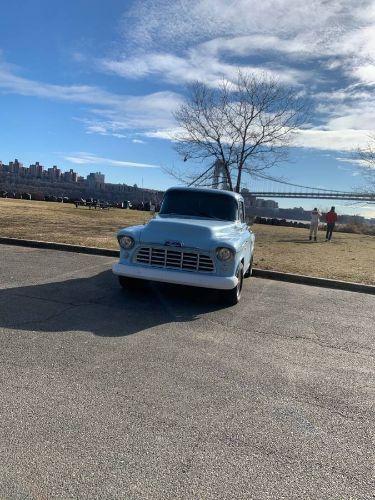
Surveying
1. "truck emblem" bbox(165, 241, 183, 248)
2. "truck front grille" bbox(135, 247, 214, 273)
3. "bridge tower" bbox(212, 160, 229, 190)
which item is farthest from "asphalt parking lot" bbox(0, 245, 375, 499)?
"bridge tower" bbox(212, 160, 229, 190)

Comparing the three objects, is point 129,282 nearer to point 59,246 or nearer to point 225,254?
point 225,254

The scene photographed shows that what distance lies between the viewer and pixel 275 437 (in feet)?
10.1

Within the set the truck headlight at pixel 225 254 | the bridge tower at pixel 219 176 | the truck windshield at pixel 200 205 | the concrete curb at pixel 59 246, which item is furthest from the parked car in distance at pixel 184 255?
the bridge tower at pixel 219 176

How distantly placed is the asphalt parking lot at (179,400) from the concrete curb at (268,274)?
253cm

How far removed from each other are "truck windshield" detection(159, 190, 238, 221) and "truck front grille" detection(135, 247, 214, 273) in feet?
5.25

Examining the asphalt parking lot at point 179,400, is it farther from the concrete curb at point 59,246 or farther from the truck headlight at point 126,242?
the concrete curb at point 59,246

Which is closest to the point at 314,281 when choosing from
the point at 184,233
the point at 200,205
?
the point at 200,205

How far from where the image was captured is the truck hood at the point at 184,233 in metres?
6.42

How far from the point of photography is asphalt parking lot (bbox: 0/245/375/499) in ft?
8.40

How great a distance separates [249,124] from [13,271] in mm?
19979

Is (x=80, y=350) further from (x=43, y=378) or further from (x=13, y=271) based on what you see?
(x=13, y=271)

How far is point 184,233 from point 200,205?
159cm

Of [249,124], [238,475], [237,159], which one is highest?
[249,124]

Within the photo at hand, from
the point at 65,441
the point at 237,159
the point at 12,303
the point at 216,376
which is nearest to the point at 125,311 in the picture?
the point at 12,303
